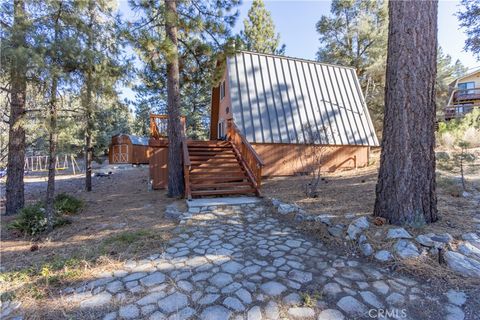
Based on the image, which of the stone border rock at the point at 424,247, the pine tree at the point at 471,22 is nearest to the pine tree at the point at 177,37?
the stone border rock at the point at 424,247

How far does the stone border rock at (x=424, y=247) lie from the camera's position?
94.7 inches

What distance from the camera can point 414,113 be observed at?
3.07 m

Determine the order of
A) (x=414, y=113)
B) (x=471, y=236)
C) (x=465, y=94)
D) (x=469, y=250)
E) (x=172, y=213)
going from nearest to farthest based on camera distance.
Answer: (x=469, y=250), (x=471, y=236), (x=414, y=113), (x=172, y=213), (x=465, y=94)

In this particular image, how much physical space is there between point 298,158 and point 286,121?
144 centimetres

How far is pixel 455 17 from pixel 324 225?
8.40 meters

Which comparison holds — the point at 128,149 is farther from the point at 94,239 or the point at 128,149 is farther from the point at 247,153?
the point at 94,239

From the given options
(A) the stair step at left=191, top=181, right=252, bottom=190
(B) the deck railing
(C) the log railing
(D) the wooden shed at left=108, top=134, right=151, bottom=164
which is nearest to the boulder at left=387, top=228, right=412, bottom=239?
(C) the log railing

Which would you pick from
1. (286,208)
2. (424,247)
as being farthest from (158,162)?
(424,247)

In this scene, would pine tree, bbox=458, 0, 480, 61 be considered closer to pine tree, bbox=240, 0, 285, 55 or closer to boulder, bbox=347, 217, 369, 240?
boulder, bbox=347, 217, 369, 240

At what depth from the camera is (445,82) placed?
64.7ft

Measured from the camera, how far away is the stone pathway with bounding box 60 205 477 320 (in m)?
1.96

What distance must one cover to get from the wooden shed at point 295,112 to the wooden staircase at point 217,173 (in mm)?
1206

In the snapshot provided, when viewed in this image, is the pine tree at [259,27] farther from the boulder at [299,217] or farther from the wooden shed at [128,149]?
the boulder at [299,217]

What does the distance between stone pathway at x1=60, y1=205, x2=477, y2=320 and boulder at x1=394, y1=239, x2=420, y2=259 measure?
30 centimetres
